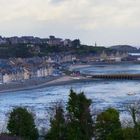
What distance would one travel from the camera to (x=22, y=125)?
1903 centimetres

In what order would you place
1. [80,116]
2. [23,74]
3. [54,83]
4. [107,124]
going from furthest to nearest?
[23,74] < [54,83] < [80,116] < [107,124]

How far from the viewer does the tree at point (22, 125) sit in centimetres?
1902

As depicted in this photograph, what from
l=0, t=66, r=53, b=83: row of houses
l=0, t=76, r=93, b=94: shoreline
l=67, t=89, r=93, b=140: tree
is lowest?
l=0, t=76, r=93, b=94: shoreline

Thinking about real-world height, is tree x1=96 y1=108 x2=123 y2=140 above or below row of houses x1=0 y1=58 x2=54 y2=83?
above

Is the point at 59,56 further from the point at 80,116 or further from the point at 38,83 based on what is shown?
the point at 80,116

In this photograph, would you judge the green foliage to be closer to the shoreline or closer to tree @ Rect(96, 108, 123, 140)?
tree @ Rect(96, 108, 123, 140)

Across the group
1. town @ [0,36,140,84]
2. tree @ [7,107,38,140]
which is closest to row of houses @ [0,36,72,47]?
town @ [0,36,140,84]

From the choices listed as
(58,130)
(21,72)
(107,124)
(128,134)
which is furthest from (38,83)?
(128,134)

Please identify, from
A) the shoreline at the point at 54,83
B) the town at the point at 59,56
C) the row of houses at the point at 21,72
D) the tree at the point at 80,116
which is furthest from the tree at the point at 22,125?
the town at the point at 59,56

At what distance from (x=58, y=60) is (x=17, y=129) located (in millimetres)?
107263

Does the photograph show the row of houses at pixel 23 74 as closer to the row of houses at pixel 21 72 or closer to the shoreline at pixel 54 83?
Result: the row of houses at pixel 21 72

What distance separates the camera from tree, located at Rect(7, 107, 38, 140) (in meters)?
19.0

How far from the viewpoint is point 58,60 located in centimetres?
12625

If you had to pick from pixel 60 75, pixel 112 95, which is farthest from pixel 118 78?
pixel 112 95
